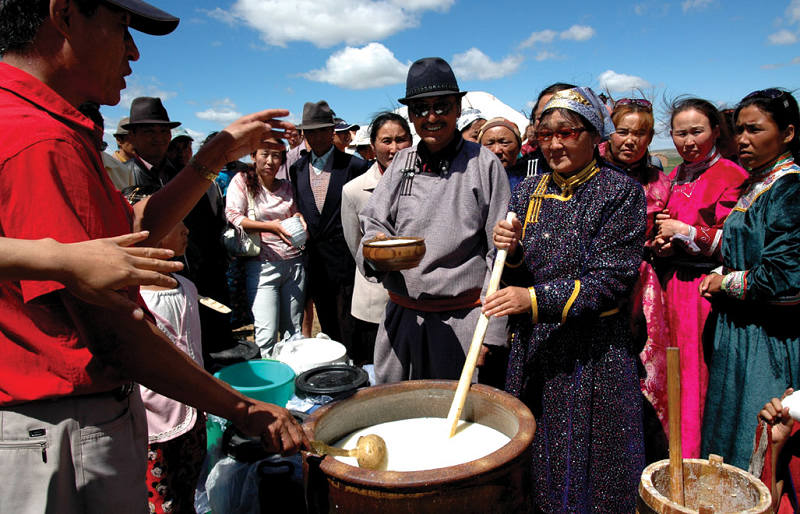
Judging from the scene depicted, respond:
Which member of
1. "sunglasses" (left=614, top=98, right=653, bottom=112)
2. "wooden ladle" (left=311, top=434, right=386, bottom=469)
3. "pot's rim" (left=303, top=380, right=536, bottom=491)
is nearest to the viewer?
"pot's rim" (left=303, top=380, right=536, bottom=491)

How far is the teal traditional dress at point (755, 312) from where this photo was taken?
91.0 inches

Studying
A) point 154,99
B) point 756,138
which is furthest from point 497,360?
point 154,99

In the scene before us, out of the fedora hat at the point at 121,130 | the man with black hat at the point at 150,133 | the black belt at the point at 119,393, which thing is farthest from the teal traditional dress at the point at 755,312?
the fedora hat at the point at 121,130

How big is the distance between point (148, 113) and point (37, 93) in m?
3.23

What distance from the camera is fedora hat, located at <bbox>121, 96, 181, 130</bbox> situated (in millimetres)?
3922

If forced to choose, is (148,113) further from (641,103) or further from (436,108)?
(641,103)

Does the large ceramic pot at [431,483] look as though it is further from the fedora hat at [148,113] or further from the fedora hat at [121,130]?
the fedora hat at [121,130]

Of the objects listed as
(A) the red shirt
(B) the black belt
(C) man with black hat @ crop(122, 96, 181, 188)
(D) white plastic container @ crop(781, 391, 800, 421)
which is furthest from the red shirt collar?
(C) man with black hat @ crop(122, 96, 181, 188)

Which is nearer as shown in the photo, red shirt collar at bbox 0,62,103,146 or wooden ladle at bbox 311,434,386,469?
red shirt collar at bbox 0,62,103,146

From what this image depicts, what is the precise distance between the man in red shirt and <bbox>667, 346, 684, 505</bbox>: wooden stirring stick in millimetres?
1200

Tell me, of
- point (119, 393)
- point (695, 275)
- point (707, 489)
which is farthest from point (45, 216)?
point (695, 275)

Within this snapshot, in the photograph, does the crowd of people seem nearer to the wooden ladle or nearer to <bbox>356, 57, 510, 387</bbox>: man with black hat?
<bbox>356, 57, 510, 387</bbox>: man with black hat

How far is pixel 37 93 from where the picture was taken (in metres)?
1.09

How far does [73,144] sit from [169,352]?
1.67 feet
